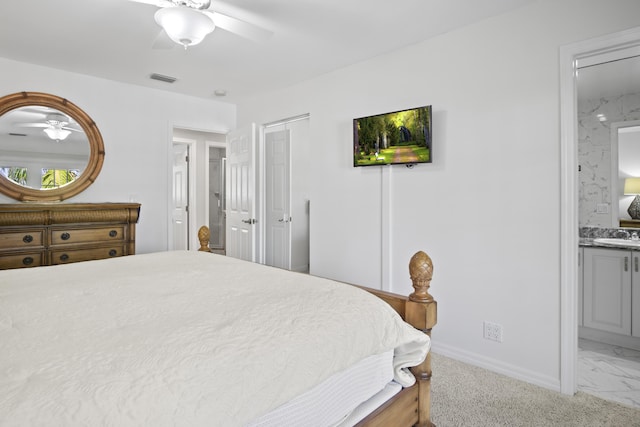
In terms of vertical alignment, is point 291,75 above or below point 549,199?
above

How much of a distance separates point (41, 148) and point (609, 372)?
16.7ft

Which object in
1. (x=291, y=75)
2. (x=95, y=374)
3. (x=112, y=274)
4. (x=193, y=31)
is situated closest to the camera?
(x=95, y=374)

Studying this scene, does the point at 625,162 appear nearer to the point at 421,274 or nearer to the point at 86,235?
the point at 421,274

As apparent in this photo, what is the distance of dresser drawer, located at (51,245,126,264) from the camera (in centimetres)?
316

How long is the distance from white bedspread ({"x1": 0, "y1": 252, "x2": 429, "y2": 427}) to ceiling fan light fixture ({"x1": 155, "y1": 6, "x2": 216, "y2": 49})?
4.04ft

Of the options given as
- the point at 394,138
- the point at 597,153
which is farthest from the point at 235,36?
the point at 597,153

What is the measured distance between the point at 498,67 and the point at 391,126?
863 mm

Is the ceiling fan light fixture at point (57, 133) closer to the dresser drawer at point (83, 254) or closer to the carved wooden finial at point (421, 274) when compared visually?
the dresser drawer at point (83, 254)

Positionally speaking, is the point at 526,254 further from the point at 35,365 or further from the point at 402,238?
the point at 35,365

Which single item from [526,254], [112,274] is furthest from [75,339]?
[526,254]

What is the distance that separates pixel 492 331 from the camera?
2605 millimetres

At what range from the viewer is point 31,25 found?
2652mm

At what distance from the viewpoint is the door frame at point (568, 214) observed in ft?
7.38

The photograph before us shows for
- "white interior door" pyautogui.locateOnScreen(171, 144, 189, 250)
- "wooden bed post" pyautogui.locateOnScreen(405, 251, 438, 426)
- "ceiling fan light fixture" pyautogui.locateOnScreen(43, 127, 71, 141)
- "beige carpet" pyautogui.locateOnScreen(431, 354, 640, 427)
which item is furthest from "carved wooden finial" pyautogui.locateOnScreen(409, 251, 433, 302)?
"white interior door" pyautogui.locateOnScreen(171, 144, 189, 250)
